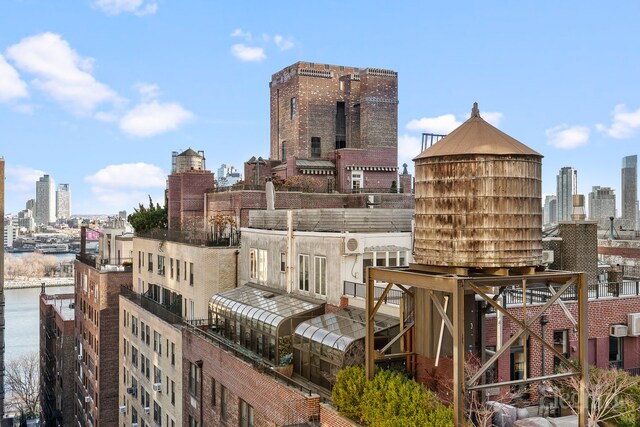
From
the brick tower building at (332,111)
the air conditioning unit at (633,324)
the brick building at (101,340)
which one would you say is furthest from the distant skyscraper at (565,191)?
the brick building at (101,340)

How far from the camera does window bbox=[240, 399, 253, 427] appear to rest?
25.4 m

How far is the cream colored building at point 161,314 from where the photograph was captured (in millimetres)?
37094

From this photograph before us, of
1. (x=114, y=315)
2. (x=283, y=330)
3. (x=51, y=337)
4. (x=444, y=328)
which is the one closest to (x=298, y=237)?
(x=283, y=330)

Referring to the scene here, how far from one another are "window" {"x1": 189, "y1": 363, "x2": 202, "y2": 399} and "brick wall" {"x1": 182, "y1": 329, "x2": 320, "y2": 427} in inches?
11.7

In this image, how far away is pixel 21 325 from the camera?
417 feet

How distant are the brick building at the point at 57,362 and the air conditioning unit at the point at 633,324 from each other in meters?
62.9

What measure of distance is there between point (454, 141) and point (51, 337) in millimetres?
81052

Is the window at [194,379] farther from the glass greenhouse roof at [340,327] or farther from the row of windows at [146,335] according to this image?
the glass greenhouse roof at [340,327]

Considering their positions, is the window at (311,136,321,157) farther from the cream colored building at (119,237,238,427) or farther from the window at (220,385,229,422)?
the window at (220,385,229,422)

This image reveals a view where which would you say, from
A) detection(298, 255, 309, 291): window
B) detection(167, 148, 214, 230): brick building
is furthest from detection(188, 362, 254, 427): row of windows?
detection(167, 148, 214, 230): brick building

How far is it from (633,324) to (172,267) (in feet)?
100.0

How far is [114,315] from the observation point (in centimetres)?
5572

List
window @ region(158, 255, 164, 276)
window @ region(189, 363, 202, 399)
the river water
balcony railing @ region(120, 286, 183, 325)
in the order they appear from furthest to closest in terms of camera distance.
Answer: the river water
window @ region(158, 255, 164, 276)
balcony railing @ region(120, 286, 183, 325)
window @ region(189, 363, 202, 399)

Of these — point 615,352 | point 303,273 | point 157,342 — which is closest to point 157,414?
point 157,342
